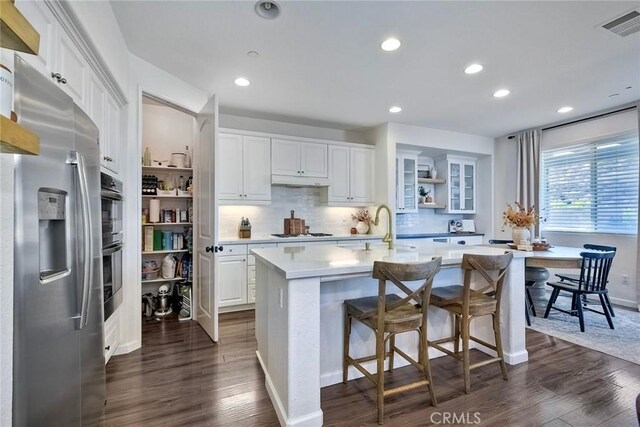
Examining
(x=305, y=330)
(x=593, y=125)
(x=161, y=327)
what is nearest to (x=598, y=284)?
(x=593, y=125)

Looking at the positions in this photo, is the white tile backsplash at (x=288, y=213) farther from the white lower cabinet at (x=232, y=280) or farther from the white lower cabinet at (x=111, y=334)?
the white lower cabinet at (x=111, y=334)

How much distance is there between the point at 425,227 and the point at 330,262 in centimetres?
448

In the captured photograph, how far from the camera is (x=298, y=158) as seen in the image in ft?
14.7

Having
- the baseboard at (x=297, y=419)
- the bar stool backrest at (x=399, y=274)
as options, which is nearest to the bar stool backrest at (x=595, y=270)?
the bar stool backrest at (x=399, y=274)

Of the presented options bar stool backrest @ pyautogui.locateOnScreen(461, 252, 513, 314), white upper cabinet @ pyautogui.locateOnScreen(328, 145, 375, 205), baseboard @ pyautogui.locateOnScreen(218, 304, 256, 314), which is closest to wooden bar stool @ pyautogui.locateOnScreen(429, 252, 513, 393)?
bar stool backrest @ pyautogui.locateOnScreen(461, 252, 513, 314)

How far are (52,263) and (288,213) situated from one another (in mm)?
3763

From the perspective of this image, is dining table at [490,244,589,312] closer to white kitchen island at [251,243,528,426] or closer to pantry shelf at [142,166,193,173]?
white kitchen island at [251,243,528,426]

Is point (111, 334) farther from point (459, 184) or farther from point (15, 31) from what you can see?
point (459, 184)

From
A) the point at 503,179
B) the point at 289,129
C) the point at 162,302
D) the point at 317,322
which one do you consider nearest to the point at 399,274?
the point at 317,322

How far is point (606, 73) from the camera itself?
3.15 metres

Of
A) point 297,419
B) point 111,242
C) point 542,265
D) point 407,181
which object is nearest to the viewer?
point 297,419

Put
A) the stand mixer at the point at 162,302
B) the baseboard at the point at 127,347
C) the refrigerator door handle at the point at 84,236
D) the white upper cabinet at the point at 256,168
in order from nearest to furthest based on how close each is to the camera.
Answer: the refrigerator door handle at the point at 84,236 → the baseboard at the point at 127,347 → the stand mixer at the point at 162,302 → the white upper cabinet at the point at 256,168

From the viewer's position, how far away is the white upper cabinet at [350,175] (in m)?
4.75

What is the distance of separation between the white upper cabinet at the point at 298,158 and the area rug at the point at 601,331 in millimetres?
3382
